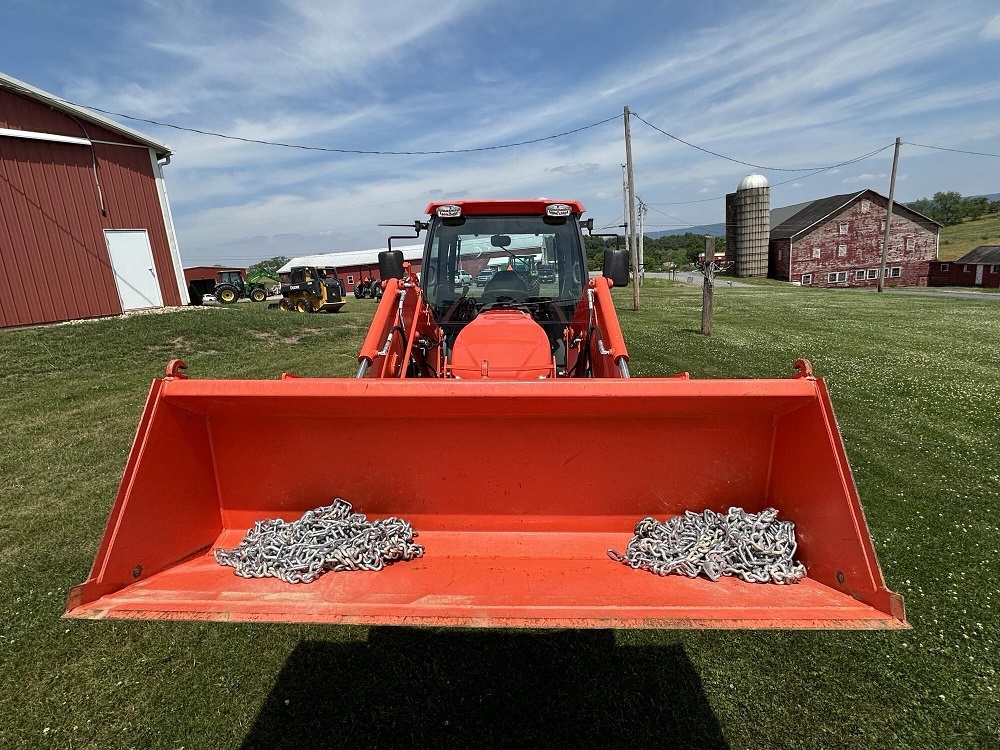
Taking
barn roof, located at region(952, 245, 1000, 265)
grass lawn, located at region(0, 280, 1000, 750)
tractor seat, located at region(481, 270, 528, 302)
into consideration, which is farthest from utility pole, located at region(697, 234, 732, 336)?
barn roof, located at region(952, 245, 1000, 265)

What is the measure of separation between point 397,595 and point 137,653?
5.60 ft

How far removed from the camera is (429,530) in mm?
2721

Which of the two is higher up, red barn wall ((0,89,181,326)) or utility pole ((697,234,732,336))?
red barn wall ((0,89,181,326))

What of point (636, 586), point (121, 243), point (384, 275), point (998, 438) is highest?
point (121, 243)

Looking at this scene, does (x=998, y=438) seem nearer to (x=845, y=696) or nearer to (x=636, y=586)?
(x=845, y=696)

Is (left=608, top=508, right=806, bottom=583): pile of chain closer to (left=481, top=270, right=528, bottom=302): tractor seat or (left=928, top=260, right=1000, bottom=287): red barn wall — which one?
(left=481, top=270, right=528, bottom=302): tractor seat

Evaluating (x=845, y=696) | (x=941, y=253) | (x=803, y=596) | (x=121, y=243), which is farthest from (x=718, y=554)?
(x=941, y=253)

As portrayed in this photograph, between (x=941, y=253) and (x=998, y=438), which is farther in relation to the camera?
(x=941, y=253)

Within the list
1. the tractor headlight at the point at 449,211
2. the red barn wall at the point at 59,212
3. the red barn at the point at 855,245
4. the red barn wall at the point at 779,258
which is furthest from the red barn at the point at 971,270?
the red barn wall at the point at 59,212

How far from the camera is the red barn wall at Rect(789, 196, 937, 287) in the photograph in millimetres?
40562

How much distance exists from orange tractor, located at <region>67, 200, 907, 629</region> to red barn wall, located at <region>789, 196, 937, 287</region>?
A: 44.8 meters

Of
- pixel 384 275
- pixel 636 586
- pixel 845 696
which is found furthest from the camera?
pixel 384 275

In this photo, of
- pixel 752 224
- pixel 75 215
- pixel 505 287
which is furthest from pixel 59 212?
pixel 752 224

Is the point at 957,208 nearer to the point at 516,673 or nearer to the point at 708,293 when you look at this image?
the point at 708,293
